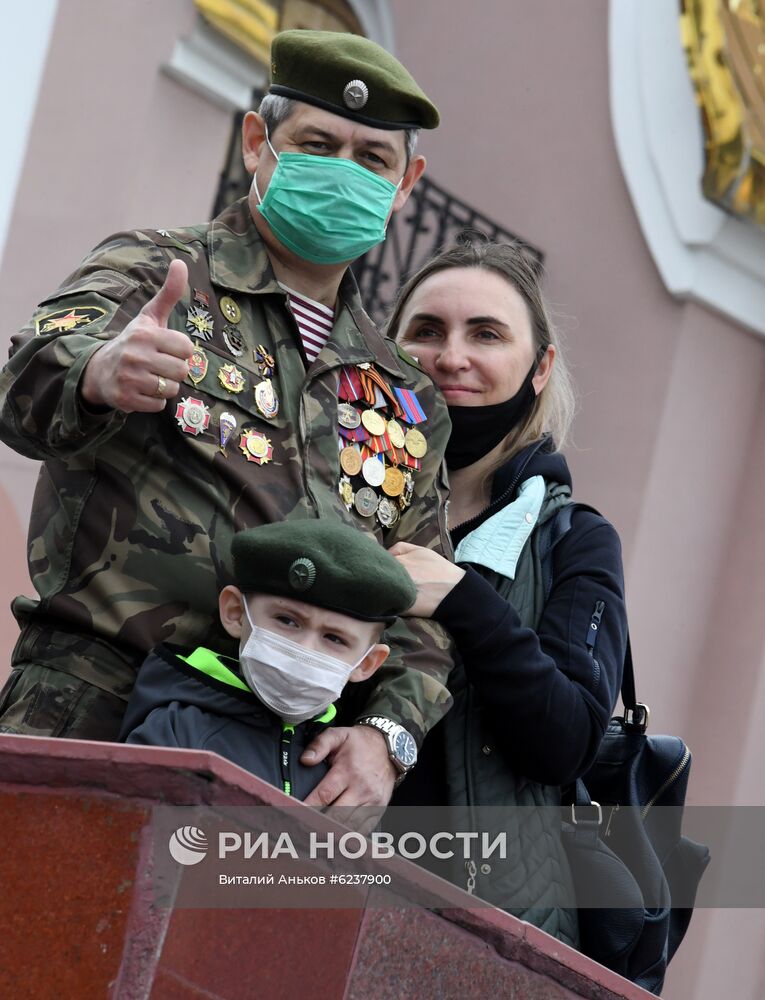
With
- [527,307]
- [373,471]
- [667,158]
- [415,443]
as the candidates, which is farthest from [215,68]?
[373,471]

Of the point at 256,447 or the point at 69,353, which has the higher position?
the point at 69,353

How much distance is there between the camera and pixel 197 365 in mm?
2564

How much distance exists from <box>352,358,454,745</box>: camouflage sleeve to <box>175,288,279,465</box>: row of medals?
0.34 metres

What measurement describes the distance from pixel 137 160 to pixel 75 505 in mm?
3747

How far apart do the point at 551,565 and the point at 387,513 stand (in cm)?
39

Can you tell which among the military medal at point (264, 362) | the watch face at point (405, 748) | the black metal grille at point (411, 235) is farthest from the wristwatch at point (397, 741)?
the black metal grille at point (411, 235)

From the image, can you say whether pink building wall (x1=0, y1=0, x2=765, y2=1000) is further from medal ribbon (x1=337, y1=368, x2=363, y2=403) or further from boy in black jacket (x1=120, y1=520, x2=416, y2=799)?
boy in black jacket (x1=120, y1=520, x2=416, y2=799)

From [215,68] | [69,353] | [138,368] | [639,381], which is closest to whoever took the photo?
[138,368]

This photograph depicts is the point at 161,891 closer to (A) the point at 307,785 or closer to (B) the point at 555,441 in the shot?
(A) the point at 307,785

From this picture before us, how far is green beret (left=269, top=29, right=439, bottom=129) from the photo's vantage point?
2.78m

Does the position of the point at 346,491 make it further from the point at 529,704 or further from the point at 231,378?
the point at 529,704

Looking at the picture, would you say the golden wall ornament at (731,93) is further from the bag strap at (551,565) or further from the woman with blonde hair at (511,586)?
the bag strap at (551,565)

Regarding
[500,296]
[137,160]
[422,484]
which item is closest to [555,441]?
[500,296]

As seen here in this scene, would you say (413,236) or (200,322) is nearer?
(200,322)
